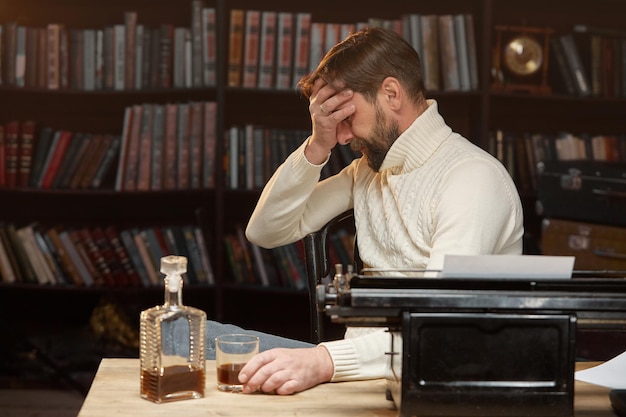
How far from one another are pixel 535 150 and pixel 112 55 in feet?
5.42

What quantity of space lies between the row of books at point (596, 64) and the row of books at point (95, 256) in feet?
5.06

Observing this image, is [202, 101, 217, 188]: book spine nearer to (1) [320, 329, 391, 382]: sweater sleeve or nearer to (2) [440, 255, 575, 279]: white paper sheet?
(1) [320, 329, 391, 382]: sweater sleeve

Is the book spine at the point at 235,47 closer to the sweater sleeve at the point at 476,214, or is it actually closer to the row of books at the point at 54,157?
the row of books at the point at 54,157

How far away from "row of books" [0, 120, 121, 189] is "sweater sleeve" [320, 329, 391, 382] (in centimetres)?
234

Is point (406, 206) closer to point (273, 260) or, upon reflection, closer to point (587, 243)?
point (587, 243)

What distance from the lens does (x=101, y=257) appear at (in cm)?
380

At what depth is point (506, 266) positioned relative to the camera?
51.2 inches

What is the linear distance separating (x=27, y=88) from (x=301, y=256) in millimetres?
1208

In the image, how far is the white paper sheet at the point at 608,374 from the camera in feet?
5.04

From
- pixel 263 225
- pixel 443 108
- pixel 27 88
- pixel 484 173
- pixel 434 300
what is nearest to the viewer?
pixel 434 300

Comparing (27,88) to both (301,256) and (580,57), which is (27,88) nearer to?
(301,256)


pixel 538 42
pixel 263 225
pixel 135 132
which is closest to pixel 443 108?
pixel 538 42

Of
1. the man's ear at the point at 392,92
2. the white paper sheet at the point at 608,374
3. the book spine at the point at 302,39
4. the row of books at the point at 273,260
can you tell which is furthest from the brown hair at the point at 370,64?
the row of books at the point at 273,260

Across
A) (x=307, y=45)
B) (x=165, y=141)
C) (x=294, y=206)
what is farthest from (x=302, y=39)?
(x=294, y=206)
